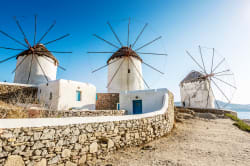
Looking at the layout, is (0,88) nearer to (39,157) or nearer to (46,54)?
(46,54)

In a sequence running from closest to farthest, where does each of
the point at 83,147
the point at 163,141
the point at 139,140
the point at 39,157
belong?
the point at 39,157 < the point at 83,147 < the point at 139,140 < the point at 163,141

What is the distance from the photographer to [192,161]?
344cm

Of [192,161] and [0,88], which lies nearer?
[192,161]

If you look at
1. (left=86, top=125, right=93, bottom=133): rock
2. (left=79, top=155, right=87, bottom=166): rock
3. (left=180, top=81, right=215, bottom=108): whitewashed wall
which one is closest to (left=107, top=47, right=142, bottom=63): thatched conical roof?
(left=180, top=81, right=215, bottom=108): whitewashed wall

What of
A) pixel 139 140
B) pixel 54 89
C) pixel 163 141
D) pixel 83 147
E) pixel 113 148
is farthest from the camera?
pixel 54 89

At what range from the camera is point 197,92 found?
722 inches

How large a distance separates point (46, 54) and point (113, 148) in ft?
44.2

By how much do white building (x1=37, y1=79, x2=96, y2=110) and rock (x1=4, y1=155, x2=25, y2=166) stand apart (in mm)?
6748

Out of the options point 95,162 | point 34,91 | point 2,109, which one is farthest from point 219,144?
point 34,91

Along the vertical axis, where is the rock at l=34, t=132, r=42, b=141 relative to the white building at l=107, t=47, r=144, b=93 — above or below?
below

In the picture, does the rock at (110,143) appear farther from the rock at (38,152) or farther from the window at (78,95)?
the window at (78,95)

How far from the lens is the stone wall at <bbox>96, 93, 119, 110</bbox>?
1151 centimetres

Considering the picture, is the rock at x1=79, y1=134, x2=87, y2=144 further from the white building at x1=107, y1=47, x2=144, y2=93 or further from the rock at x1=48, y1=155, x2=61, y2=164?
the white building at x1=107, y1=47, x2=144, y2=93

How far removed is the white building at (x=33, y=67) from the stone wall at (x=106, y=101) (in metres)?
6.30
